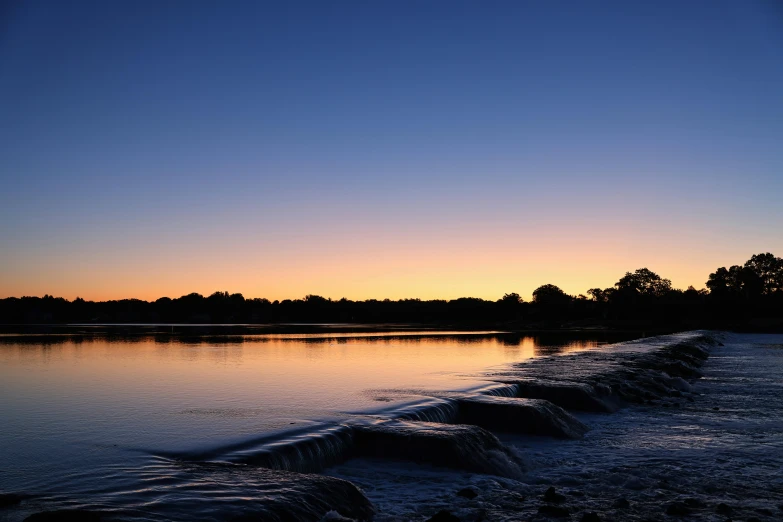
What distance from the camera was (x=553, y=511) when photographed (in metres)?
9.29

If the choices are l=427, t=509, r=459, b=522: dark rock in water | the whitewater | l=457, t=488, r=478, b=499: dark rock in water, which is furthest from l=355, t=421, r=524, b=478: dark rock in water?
l=427, t=509, r=459, b=522: dark rock in water

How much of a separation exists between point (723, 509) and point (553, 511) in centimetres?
269

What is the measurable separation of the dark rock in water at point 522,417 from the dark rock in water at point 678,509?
620 centimetres

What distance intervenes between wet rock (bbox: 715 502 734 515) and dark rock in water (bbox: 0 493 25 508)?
34.4ft

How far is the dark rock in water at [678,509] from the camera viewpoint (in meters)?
9.20

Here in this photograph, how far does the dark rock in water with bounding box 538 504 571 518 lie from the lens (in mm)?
9148

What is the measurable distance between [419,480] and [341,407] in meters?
6.90

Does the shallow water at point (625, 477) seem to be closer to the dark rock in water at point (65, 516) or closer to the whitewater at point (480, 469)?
the whitewater at point (480, 469)

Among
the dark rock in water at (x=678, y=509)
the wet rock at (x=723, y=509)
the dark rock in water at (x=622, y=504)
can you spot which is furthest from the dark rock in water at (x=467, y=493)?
the wet rock at (x=723, y=509)

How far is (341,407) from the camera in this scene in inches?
703

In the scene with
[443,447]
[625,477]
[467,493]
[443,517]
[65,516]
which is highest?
[65,516]

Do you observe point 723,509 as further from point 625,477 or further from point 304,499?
point 304,499

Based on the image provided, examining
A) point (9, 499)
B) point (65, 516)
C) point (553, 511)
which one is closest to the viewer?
point (65, 516)

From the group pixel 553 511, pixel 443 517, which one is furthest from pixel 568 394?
pixel 443 517
